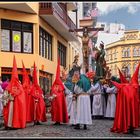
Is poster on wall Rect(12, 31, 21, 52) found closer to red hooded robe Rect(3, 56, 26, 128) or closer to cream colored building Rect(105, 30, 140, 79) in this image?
red hooded robe Rect(3, 56, 26, 128)

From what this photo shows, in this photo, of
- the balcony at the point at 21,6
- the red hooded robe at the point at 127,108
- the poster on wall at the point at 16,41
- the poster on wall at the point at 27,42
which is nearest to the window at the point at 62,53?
the poster on wall at the point at 27,42

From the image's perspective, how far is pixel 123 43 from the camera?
79.8 meters

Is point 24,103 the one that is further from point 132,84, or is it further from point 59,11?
point 59,11

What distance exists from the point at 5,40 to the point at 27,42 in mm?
1734

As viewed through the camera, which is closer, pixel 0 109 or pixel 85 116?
pixel 85 116

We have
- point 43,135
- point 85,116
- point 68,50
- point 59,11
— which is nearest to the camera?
point 43,135

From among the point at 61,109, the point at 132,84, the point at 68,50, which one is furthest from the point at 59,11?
the point at 132,84

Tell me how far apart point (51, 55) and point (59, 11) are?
347cm

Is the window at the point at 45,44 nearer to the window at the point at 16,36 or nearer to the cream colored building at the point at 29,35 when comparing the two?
the cream colored building at the point at 29,35

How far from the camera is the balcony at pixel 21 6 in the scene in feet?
85.4

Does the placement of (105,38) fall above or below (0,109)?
above

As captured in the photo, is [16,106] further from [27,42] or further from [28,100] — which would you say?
[27,42]

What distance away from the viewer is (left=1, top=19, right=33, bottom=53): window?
27094 mm

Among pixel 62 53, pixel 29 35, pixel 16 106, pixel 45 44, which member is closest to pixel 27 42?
pixel 29 35
